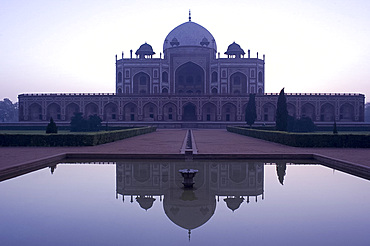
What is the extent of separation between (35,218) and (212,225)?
7.20 ft

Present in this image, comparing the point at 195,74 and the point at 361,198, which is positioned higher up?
the point at 195,74

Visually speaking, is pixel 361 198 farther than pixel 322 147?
No

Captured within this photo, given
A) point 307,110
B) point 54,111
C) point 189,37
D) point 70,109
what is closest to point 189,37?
point 189,37

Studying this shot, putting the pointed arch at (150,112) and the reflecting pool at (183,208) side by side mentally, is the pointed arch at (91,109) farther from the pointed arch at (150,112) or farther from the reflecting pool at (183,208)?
the reflecting pool at (183,208)

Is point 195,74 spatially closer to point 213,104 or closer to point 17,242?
point 213,104

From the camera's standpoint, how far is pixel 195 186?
5.79m

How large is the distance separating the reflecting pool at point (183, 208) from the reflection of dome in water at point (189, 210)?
1 cm

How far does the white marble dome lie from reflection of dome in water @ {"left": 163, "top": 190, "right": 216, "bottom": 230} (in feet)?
139

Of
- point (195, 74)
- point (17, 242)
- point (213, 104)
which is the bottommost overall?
point (17, 242)

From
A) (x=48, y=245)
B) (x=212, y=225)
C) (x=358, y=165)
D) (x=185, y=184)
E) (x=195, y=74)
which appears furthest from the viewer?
(x=195, y=74)

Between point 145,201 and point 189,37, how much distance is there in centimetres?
4407

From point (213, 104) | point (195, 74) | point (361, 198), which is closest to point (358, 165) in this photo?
point (361, 198)

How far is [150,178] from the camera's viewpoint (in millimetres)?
6488

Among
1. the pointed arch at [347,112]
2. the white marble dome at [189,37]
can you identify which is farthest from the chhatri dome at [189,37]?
the pointed arch at [347,112]
